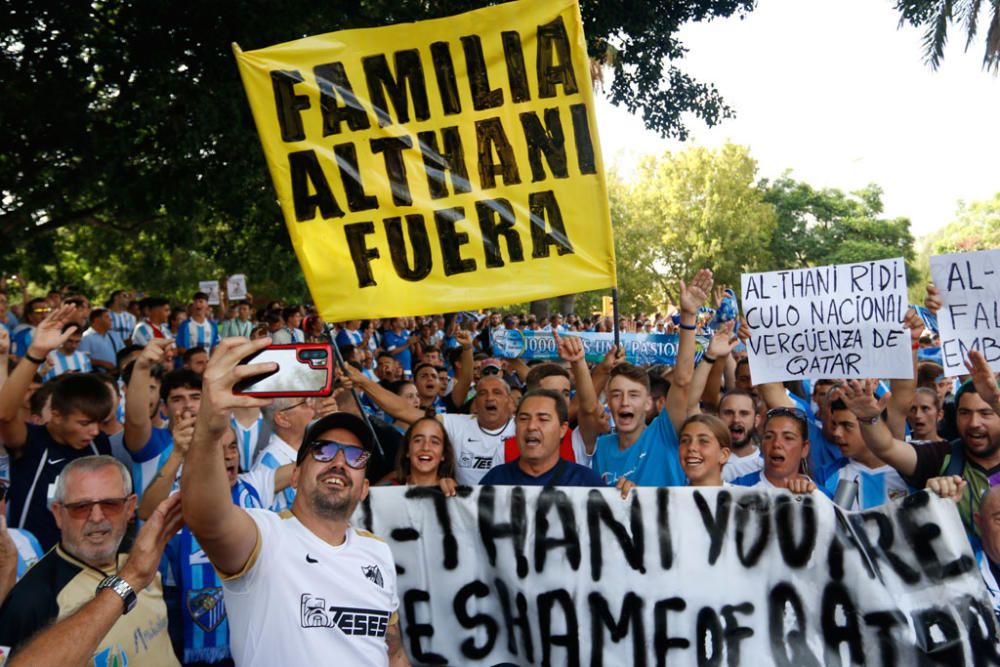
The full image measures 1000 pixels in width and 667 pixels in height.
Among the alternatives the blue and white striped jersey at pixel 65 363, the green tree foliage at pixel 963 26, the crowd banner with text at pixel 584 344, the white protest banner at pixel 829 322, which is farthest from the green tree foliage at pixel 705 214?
the white protest banner at pixel 829 322

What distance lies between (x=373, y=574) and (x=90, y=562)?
36.0 inches

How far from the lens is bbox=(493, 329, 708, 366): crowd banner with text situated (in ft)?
36.3

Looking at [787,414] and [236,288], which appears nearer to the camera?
[787,414]

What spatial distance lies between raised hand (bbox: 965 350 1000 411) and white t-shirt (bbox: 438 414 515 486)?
104 inches

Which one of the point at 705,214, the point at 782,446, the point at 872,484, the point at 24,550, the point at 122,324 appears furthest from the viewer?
the point at 705,214

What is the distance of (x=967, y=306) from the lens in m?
5.48

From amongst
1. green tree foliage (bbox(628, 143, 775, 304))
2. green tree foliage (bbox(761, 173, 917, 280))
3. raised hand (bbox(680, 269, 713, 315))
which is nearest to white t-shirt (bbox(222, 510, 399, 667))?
raised hand (bbox(680, 269, 713, 315))

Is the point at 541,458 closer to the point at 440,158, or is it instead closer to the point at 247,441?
the point at 247,441

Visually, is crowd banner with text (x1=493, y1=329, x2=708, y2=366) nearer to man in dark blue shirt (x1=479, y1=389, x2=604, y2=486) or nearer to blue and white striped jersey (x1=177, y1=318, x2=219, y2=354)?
blue and white striped jersey (x1=177, y1=318, x2=219, y2=354)

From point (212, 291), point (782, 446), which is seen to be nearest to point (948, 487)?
point (782, 446)

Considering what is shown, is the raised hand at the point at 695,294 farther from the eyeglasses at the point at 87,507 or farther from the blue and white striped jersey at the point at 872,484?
the eyeglasses at the point at 87,507

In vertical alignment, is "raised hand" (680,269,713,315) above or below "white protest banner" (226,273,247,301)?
below

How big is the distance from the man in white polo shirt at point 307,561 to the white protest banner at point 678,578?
3.29ft

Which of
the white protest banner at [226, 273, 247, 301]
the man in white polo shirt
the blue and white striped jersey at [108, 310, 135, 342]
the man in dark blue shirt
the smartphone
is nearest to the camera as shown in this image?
the smartphone
